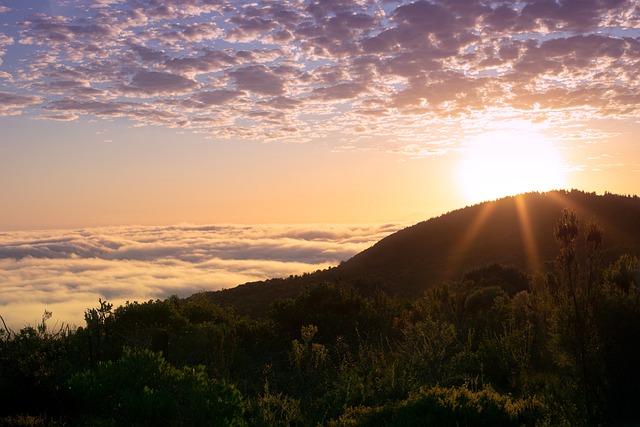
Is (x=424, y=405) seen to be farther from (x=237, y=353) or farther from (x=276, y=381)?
(x=237, y=353)

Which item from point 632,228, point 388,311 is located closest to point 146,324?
point 388,311

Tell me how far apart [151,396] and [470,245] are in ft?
133

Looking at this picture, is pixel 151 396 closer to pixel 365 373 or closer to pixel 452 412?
pixel 452 412

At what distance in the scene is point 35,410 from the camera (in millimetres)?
7492

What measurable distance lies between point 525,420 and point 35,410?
5804 mm

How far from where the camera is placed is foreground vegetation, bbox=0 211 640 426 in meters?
6.89

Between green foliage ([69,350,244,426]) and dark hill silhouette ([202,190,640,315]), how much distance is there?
20851 millimetres

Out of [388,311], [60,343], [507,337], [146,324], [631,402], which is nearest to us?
[631,402]

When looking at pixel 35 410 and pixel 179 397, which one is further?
pixel 35 410

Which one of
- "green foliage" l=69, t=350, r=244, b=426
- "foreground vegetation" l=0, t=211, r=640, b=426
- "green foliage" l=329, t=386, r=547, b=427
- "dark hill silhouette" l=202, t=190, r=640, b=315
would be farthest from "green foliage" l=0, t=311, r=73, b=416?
"dark hill silhouette" l=202, t=190, r=640, b=315

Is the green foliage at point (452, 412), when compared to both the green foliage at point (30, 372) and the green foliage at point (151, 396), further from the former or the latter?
the green foliage at point (30, 372)

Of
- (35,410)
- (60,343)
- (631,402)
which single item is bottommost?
(631,402)

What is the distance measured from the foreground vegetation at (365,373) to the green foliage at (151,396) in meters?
0.02

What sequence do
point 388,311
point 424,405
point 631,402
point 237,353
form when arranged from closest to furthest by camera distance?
point 424,405, point 631,402, point 237,353, point 388,311
